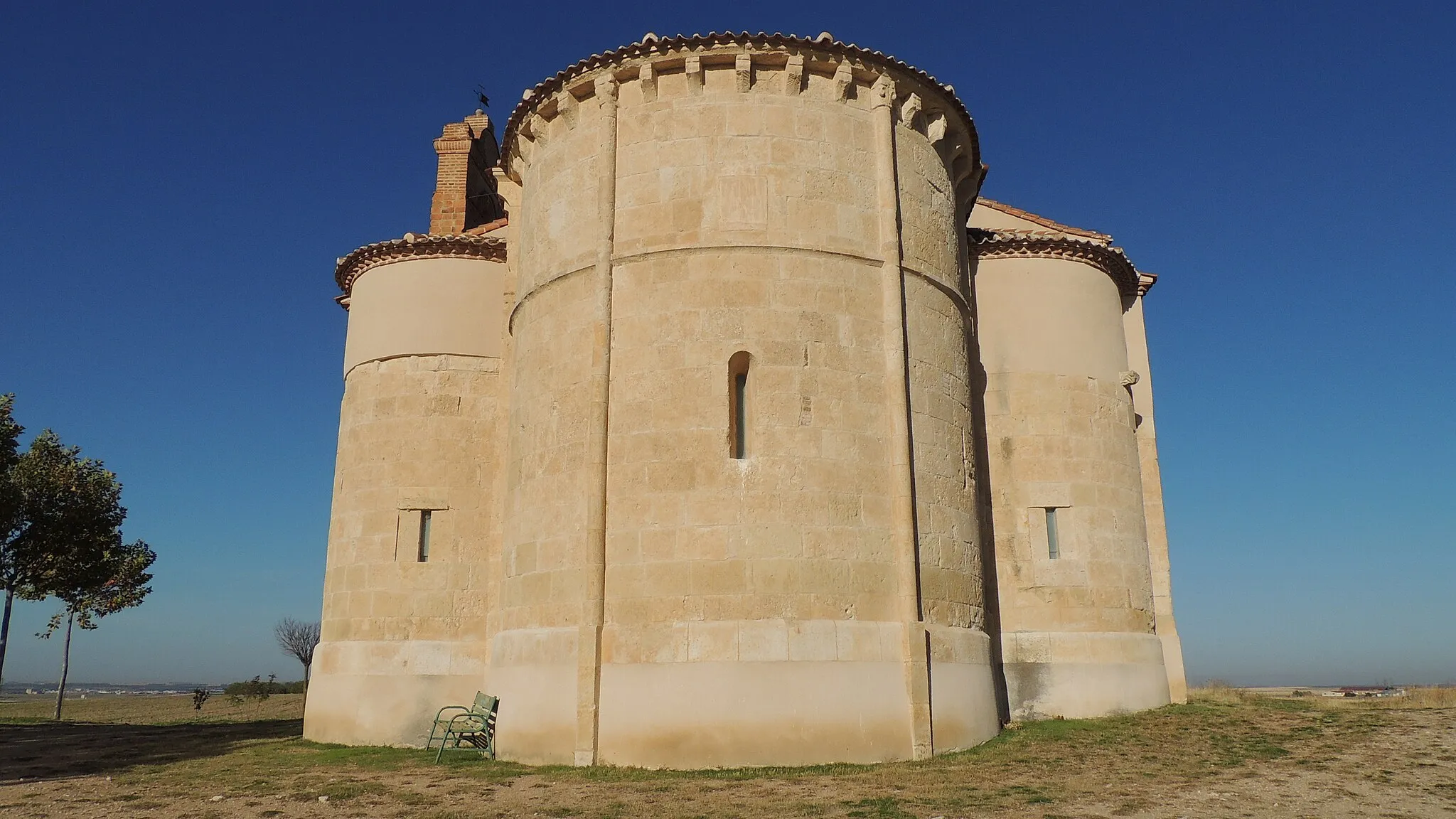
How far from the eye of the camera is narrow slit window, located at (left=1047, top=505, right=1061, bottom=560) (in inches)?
653

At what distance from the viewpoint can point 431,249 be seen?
17.7 metres

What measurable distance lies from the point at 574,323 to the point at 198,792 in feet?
23.6

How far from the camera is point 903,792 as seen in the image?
9492 millimetres

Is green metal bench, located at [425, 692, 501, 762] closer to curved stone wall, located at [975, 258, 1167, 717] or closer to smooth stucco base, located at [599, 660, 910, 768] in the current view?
smooth stucco base, located at [599, 660, 910, 768]

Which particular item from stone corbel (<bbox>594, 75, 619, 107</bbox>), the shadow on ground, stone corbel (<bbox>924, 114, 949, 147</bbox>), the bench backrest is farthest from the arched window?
the shadow on ground

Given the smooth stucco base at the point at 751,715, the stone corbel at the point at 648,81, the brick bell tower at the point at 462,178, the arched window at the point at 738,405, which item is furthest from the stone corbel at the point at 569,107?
the smooth stucco base at the point at 751,715

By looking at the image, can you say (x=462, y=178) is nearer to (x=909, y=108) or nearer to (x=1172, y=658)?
(x=909, y=108)

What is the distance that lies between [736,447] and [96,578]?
→ 21.7m

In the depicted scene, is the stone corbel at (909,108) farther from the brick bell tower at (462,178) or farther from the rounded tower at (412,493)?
the brick bell tower at (462,178)

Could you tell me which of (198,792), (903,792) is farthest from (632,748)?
(198,792)

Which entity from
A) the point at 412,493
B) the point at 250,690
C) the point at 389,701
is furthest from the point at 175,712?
the point at 412,493

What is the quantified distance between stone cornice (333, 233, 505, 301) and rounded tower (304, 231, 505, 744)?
3cm

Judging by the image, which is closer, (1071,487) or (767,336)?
(767,336)

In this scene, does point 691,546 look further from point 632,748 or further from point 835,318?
point 835,318
